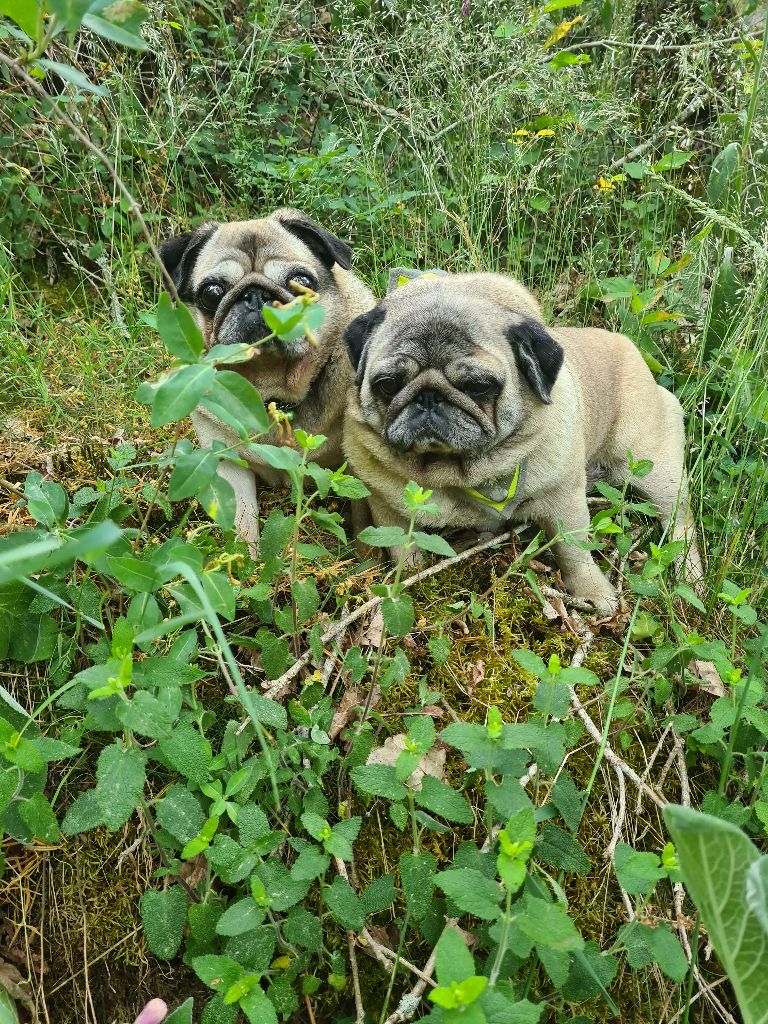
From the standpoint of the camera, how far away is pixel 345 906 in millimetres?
1903

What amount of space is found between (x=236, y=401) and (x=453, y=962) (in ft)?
3.79

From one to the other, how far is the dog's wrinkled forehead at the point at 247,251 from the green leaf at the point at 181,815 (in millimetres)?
2192

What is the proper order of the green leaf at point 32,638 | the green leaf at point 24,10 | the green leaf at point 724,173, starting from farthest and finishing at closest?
the green leaf at point 724,173, the green leaf at point 32,638, the green leaf at point 24,10

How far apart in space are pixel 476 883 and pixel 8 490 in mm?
2116

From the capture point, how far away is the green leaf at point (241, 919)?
1785mm

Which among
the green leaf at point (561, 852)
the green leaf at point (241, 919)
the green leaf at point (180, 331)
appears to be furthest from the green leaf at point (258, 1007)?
the green leaf at point (180, 331)

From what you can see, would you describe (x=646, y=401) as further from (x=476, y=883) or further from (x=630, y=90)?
(x=630, y=90)

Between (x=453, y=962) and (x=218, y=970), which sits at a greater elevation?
(x=453, y=962)

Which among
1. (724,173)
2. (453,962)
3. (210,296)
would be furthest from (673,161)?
(453,962)

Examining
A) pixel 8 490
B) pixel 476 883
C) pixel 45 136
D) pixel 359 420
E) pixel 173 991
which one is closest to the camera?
pixel 476 883

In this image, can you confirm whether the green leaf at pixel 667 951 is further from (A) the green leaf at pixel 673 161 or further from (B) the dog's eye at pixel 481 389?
(A) the green leaf at pixel 673 161

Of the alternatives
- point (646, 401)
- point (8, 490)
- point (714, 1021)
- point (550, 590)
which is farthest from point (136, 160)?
point (714, 1021)

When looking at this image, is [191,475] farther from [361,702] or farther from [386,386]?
[386,386]

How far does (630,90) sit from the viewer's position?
19.1 feet
